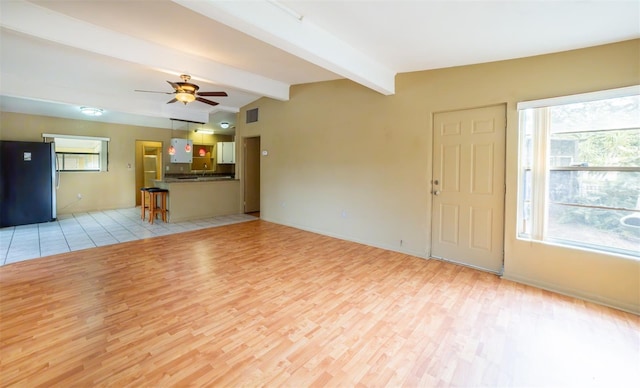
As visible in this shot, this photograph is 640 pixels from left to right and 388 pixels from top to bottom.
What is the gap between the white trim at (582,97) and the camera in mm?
2569

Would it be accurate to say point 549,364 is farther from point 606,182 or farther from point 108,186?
point 108,186

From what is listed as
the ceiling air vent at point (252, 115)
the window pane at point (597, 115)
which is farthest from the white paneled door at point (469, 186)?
the ceiling air vent at point (252, 115)

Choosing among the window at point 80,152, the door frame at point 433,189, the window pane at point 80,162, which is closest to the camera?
the door frame at point 433,189

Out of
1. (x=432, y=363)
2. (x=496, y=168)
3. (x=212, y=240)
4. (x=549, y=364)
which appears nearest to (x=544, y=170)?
(x=496, y=168)

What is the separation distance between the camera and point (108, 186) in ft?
26.1

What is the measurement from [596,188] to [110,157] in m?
10.1

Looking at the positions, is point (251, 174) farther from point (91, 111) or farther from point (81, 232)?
point (91, 111)

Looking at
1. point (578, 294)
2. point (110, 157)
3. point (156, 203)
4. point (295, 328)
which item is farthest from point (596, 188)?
point (110, 157)

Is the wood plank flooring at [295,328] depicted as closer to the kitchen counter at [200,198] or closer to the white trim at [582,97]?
the white trim at [582,97]

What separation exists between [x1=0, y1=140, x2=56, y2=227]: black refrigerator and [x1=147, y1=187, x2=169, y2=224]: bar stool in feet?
6.86

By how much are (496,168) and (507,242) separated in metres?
0.91

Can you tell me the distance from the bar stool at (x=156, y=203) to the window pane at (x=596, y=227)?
273 inches

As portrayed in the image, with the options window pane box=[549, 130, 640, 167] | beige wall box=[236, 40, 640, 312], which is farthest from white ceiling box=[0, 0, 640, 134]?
window pane box=[549, 130, 640, 167]

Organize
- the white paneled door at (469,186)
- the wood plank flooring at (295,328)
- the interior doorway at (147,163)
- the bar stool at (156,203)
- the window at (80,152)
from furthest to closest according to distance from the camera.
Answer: the interior doorway at (147,163), the window at (80,152), the bar stool at (156,203), the white paneled door at (469,186), the wood plank flooring at (295,328)
